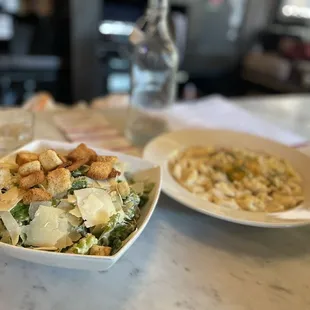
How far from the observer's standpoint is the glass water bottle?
0.90 m

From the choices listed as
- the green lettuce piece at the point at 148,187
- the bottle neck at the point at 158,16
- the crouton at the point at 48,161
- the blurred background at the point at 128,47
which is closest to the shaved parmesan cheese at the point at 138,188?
the green lettuce piece at the point at 148,187

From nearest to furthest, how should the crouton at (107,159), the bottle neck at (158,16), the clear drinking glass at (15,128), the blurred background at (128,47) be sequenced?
the crouton at (107,159)
the clear drinking glass at (15,128)
the bottle neck at (158,16)
the blurred background at (128,47)

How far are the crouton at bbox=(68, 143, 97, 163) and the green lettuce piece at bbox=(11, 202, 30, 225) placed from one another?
0.11 metres

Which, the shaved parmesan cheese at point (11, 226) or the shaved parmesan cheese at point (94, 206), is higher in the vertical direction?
the shaved parmesan cheese at point (94, 206)

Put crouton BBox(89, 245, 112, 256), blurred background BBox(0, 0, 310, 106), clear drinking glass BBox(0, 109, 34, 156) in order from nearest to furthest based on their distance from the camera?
crouton BBox(89, 245, 112, 256) → clear drinking glass BBox(0, 109, 34, 156) → blurred background BBox(0, 0, 310, 106)

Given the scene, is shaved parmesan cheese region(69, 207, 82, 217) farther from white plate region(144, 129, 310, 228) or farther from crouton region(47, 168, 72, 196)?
white plate region(144, 129, 310, 228)

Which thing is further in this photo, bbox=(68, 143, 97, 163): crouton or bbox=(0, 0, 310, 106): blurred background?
bbox=(0, 0, 310, 106): blurred background

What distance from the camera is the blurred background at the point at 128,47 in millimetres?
2166

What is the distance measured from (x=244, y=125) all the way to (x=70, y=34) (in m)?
1.44

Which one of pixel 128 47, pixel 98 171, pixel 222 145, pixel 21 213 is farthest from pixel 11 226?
pixel 128 47

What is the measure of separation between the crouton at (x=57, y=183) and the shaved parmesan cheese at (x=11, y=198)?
3cm

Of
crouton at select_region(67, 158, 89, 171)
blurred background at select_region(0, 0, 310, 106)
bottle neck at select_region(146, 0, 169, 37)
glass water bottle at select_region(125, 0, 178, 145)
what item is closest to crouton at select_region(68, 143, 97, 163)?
crouton at select_region(67, 158, 89, 171)

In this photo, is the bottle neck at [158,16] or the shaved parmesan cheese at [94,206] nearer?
the shaved parmesan cheese at [94,206]

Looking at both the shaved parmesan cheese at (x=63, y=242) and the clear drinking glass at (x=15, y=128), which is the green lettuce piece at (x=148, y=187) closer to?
the shaved parmesan cheese at (x=63, y=242)
